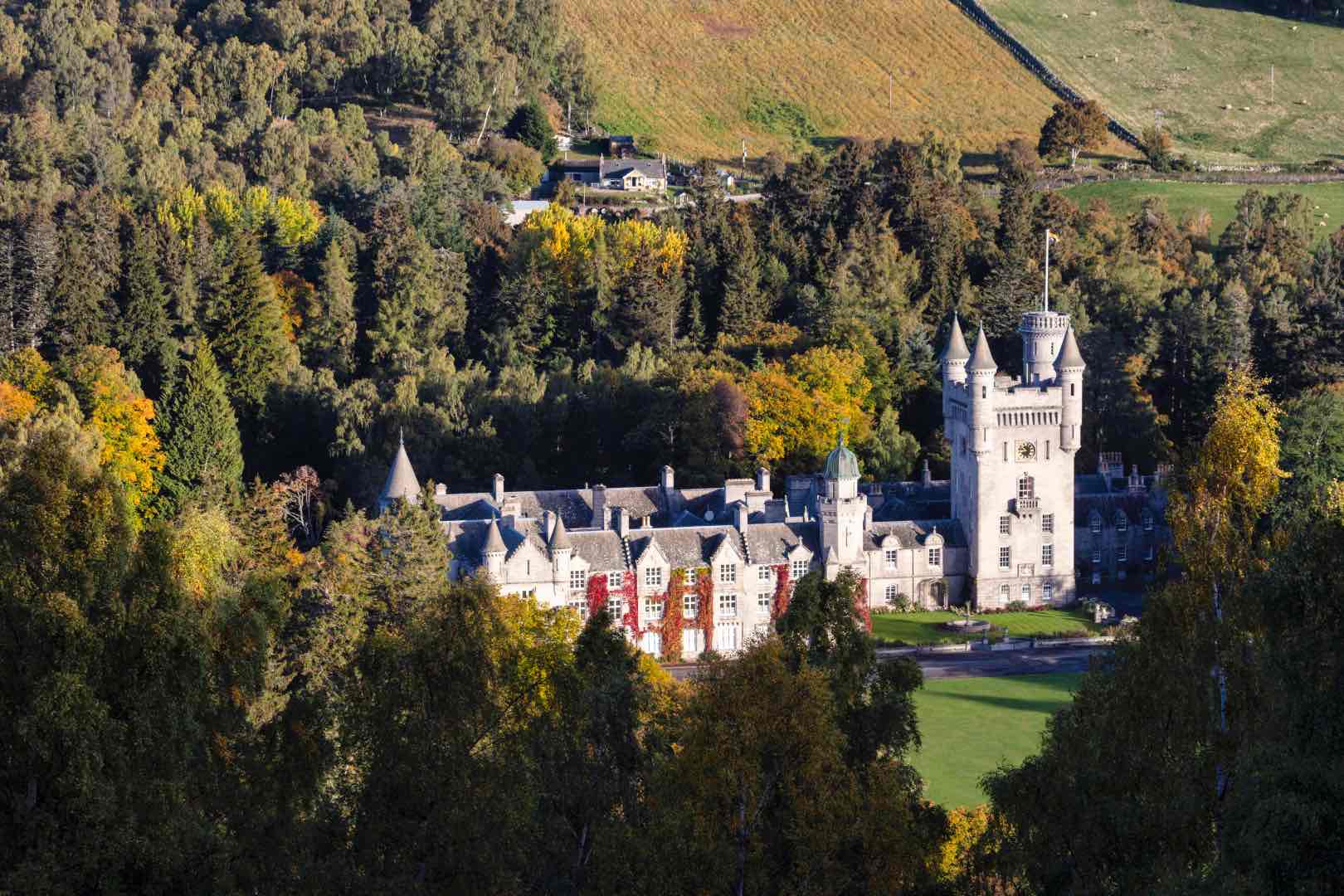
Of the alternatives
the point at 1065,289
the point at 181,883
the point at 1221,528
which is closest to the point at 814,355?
the point at 1065,289

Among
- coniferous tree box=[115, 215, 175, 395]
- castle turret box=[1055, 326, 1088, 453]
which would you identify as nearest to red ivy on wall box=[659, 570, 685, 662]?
castle turret box=[1055, 326, 1088, 453]

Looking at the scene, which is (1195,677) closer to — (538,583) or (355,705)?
(355,705)

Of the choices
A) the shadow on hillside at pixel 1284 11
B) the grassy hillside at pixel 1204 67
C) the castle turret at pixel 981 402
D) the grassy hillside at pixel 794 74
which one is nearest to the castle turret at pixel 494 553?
the castle turret at pixel 981 402

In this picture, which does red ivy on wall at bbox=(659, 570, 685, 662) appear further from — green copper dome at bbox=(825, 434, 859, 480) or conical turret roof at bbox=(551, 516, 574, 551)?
green copper dome at bbox=(825, 434, 859, 480)

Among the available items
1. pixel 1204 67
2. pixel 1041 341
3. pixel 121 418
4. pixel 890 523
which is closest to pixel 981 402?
pixel 1041 341

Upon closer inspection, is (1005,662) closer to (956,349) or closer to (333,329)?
(956,349)


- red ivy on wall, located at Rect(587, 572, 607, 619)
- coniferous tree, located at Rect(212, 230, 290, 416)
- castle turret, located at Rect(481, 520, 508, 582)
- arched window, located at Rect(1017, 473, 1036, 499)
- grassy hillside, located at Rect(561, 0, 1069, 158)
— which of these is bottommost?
red ivy on wall, located at Rect(587, 572, 607, 619)
